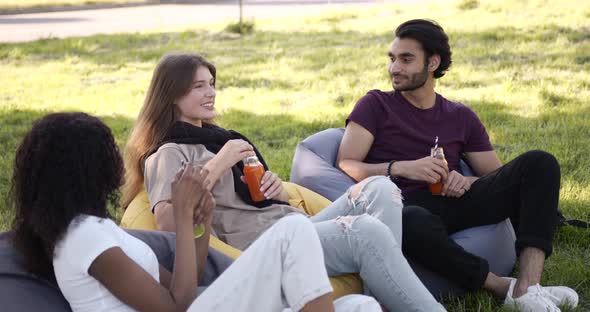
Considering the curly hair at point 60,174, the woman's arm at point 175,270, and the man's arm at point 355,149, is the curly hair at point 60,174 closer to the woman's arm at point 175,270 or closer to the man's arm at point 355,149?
the woman's arm at point 175,270

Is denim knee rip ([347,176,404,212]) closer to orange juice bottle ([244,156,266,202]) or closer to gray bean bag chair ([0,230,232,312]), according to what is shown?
orange juice bottle ([244,156,266,202])

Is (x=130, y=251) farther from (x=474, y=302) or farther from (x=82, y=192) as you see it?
(x=474, y=302)

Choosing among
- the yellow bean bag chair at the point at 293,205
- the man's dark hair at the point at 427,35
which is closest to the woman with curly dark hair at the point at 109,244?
the yellow bean bag chair at the point at 293,205

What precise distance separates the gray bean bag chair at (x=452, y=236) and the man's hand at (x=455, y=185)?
0.20m

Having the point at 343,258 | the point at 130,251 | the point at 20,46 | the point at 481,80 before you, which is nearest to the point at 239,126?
the point at 481,80

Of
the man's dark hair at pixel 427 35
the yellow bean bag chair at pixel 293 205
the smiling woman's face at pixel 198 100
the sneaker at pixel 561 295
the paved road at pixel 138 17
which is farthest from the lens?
the paved road at pixel 138 17

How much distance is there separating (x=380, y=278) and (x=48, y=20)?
12407 mm

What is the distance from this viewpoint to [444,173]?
13.1 ft

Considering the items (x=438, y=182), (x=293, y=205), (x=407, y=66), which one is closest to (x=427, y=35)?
(x=407, y=66)

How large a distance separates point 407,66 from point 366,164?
60 centimetres

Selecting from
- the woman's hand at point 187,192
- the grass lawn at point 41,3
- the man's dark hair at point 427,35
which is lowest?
the grass lawn at point 41,3

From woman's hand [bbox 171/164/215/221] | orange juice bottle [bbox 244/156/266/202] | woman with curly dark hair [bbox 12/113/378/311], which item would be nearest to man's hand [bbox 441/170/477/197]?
orange juice bottle [bbox 244/156/266/202]

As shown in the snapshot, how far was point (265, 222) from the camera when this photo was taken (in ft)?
12.0

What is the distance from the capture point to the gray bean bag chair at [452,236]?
3.65m
